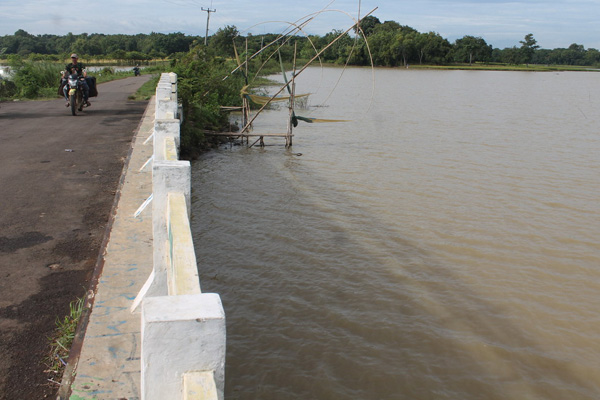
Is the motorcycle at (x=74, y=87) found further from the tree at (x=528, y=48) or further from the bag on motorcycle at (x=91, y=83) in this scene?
the tree at (x=528, y=48)

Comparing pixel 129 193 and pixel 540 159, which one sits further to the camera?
pixel 540 159

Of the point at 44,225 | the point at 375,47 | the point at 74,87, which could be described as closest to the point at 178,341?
the point at 44,225

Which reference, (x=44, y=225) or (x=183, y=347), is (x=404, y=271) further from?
(x=183, y=347)

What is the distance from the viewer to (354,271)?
745cm

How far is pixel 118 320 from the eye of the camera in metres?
3.57

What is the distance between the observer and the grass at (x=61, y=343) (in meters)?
3.24

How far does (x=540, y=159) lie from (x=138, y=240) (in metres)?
13.4

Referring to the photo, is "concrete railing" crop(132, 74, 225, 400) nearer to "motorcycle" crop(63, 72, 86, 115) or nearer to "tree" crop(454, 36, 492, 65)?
"motorcycle" crop(63, 72, 86, 115)

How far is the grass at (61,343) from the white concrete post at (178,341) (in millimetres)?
1698

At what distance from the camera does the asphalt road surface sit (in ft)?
11.3

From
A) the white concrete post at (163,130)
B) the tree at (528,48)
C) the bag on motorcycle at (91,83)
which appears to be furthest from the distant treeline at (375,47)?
the white concrete post at (163,130)

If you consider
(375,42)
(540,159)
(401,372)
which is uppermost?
(375,42)

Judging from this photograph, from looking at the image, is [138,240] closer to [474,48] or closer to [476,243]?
[476,243]

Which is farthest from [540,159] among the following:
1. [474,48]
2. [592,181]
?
[474,48]
